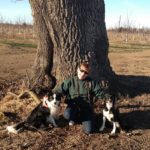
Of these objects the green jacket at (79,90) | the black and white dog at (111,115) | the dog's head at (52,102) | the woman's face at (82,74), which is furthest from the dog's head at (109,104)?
the dog's head at (52,102)

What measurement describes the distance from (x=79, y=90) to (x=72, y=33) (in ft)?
5.70

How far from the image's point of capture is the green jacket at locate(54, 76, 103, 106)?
807 centimetres

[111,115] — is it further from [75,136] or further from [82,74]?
[82,74]

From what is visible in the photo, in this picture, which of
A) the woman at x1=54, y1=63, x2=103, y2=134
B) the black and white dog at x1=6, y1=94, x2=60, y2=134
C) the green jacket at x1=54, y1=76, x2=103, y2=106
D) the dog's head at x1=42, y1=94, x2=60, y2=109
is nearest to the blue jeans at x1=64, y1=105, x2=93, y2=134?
the woman at x1=54, y1=63, x2=103, y2=134

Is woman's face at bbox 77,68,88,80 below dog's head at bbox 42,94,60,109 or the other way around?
the other way around

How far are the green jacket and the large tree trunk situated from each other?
4.50ft

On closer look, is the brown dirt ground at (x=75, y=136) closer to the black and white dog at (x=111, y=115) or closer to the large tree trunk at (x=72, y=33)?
the black and white dog at (x=111, y=115)

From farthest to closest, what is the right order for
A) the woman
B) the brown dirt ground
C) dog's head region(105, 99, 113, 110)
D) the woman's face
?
the woman, the woman's face, dog's head region(105, 99, 113, 110), the brown dirt ground

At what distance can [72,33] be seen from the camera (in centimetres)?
940

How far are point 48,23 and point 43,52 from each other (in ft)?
3.44

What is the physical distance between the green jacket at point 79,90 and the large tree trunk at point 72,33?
137 cm

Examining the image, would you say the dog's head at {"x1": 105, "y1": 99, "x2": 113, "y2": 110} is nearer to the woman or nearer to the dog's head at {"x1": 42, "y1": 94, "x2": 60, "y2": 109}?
the woman

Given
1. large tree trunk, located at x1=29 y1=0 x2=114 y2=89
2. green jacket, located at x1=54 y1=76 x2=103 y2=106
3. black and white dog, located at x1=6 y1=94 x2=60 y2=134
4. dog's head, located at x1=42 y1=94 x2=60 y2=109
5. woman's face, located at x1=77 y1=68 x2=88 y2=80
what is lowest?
black and white dog, located at x1=6 y1=94 x2=60 y2=134

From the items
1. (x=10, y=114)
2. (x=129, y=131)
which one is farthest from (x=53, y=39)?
(x=129, y=131)
